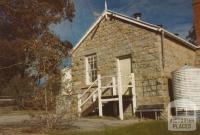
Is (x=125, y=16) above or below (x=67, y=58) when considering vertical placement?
above

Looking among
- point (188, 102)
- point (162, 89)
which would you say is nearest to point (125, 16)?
point (162, 89)

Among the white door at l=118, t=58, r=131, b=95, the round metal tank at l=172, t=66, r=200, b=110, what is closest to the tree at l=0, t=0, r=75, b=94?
the white door at l=118, t=58, r=131, b=95

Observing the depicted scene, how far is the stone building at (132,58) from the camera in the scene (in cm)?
1958

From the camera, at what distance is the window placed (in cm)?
2292

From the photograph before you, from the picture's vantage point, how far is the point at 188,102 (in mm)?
18234

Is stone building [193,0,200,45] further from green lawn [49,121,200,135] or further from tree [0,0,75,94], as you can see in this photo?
green lawn [49,121,200,135]

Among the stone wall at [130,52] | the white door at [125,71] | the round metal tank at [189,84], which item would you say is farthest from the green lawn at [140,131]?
the white door at [125,71]

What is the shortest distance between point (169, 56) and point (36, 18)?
14.2 meters

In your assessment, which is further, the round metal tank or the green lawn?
the round metal tank

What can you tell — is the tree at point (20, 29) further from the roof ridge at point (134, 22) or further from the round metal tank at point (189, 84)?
the round metal tank at point (189, 84)

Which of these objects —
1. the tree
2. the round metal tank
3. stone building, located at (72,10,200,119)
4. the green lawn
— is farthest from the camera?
the tree

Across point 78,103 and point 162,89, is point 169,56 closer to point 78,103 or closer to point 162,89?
point 162,89

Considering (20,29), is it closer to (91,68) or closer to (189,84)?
(91,68)

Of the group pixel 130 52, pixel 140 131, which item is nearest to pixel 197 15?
pixel 130 52
